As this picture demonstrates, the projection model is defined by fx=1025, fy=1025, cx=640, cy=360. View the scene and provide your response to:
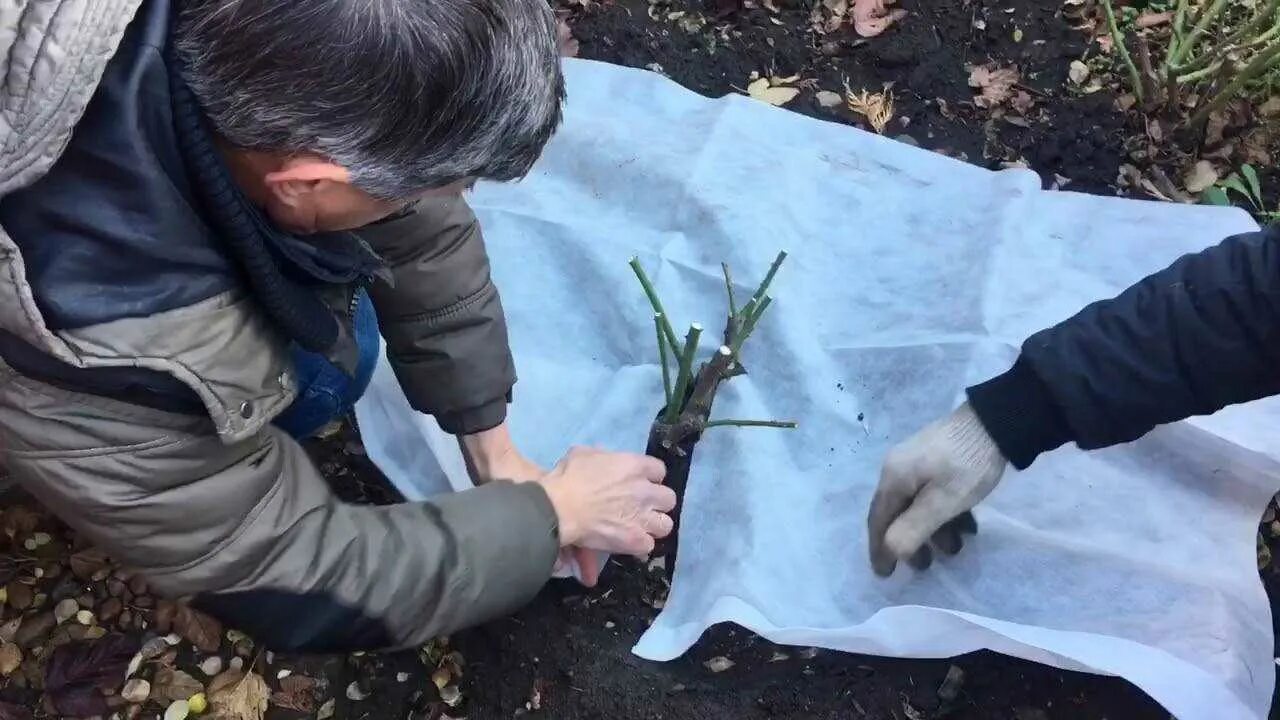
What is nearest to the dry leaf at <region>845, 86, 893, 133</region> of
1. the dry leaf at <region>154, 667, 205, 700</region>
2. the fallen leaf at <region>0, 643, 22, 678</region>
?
the dry leaf at <region>154, 667, 205, 700</region>

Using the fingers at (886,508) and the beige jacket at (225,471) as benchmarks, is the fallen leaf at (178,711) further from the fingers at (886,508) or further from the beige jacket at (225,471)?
the fingers at (886,508)

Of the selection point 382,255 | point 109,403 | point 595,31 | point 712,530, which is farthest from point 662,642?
point 595,31

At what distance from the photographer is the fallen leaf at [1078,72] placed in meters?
2.33

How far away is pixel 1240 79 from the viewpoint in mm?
2043

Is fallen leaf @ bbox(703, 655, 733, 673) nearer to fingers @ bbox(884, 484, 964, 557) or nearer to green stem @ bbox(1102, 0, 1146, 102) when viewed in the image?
fingers @ bbox(884, 484, 964, 557)

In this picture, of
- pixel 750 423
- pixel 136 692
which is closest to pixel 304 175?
pixel 750 423

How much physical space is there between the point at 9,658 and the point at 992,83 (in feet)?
7.28

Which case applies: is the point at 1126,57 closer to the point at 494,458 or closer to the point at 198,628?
the point at 494,458

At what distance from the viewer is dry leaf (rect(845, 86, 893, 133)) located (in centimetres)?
227

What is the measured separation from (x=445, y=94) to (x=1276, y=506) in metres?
1.60

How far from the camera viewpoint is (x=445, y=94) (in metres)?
0.87

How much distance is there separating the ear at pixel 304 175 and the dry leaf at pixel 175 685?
103 cm

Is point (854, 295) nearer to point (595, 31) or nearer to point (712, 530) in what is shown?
point (712, 530)

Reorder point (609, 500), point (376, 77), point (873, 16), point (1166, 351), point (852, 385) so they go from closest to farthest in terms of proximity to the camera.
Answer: point (376, 77) → point (1166, 351) → point (609, 500) → point (852, 385) → point (873, 16)
